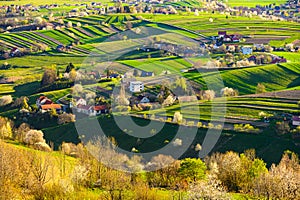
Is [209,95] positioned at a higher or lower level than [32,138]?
higher

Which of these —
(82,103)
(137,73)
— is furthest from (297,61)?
(82,103)

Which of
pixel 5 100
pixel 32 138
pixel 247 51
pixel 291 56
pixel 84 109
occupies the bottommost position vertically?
pixel 5 100

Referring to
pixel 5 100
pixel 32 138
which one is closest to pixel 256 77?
pixel 5 100

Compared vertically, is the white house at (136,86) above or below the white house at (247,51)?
below

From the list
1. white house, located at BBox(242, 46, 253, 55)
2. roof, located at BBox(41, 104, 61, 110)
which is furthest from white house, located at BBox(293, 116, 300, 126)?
white house, located at BBox(242, 46, 253, 55)

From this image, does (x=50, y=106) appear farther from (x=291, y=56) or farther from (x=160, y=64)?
(x=291, y=56)

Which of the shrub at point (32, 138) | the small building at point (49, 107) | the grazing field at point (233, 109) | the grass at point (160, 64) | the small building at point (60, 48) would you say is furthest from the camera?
the small building at point (60, 48)

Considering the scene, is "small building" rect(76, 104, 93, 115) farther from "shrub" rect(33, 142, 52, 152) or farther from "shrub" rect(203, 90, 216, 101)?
"shrub" rect(33, 142, 52, 152)

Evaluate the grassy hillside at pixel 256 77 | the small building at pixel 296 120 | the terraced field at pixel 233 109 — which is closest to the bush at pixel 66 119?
the terraced field at pixel 233 109

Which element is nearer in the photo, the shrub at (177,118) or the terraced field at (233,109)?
the shrub at (177,118)

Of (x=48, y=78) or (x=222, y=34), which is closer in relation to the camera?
(x=48, y=78)

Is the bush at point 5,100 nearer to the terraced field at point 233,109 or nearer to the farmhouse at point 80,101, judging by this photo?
the farmhouse at point 80,101
